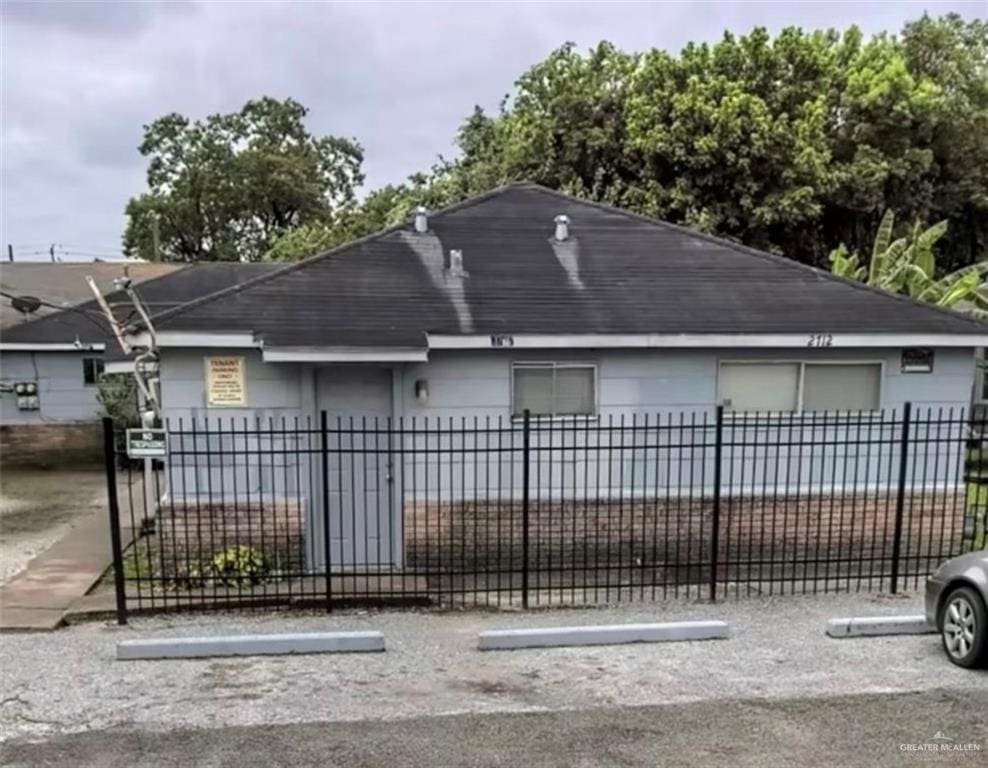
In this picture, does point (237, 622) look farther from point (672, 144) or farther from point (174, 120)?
point (174, 120)

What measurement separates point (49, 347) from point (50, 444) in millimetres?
1928

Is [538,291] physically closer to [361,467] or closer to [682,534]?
[361,467]

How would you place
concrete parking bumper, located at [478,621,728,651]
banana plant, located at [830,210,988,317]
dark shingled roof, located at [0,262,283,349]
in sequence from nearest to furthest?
concrete parking bumper, located at [478,621,728,651], banana plant, located at [830,210,988,317], dark shingled roof, located at [0,262,283,349]

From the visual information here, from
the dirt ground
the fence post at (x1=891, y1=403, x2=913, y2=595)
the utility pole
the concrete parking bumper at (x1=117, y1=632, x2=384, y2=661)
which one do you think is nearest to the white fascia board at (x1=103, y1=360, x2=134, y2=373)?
the dirt ground

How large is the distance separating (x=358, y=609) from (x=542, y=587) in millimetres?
1826

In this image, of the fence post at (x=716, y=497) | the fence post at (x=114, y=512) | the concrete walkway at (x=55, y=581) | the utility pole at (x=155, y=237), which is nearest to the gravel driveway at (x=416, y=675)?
the fence post at (x=114, y=512)

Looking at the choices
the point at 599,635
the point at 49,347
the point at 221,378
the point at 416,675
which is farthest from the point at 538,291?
the point at 49,347

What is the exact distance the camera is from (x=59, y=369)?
1672 cm

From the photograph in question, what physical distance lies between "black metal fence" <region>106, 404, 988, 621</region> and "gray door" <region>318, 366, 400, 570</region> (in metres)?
0.03

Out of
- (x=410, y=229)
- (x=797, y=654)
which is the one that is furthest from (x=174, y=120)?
(x=797, y=654)

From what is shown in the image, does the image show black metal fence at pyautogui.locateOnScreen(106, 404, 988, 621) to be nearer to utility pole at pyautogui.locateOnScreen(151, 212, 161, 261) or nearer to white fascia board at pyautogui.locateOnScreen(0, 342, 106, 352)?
white fascia board at pyautogui.locateOnScreen(0, 342, 106, 352)

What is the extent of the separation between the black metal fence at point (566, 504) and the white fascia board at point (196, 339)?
0.83 metres

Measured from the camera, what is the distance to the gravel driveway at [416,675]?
5371 millimetres

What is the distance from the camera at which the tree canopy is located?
18.7m
